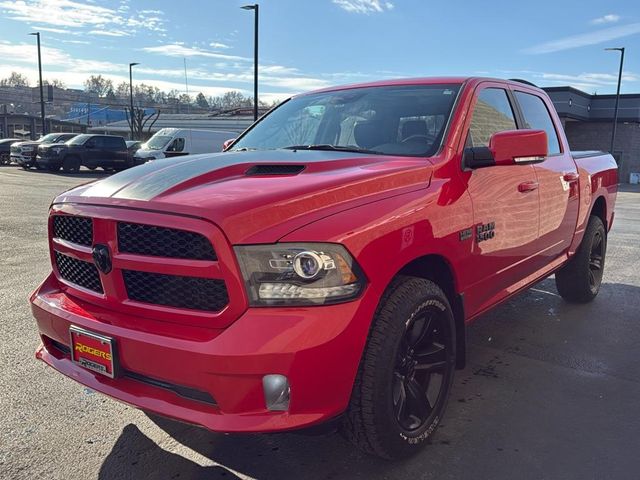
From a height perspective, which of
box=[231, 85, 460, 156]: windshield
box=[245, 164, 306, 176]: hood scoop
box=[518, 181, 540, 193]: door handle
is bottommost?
box=[518, 181, 540, 193]: door handle

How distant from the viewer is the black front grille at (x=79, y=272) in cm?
264

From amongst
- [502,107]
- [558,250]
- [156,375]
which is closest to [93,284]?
[156,375]

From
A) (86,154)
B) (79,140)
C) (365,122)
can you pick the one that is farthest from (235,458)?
(79,140)

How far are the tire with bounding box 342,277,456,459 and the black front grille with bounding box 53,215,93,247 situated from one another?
4.42ft

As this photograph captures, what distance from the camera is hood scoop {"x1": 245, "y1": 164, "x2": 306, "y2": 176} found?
9.26 ft

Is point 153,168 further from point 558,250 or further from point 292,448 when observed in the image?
point 558,250

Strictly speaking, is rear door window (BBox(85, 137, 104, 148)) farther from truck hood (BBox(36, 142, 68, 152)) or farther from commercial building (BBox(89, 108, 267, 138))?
commercial building (BBox(89, 108, 267, 138))

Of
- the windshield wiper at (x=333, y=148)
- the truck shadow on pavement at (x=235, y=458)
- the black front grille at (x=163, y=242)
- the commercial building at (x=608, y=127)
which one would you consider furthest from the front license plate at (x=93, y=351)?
the commercial building at (x=608, y=127)

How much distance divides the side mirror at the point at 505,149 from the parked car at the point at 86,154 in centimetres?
2562

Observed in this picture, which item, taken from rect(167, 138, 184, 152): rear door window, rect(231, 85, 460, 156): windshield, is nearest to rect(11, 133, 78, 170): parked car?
rect(167, 138, 184, 152): rear door window

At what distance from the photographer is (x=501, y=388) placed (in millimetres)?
3697

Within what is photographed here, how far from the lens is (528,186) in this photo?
387cm

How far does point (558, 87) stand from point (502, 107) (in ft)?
96.3

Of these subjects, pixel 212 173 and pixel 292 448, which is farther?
pixel 292 448
